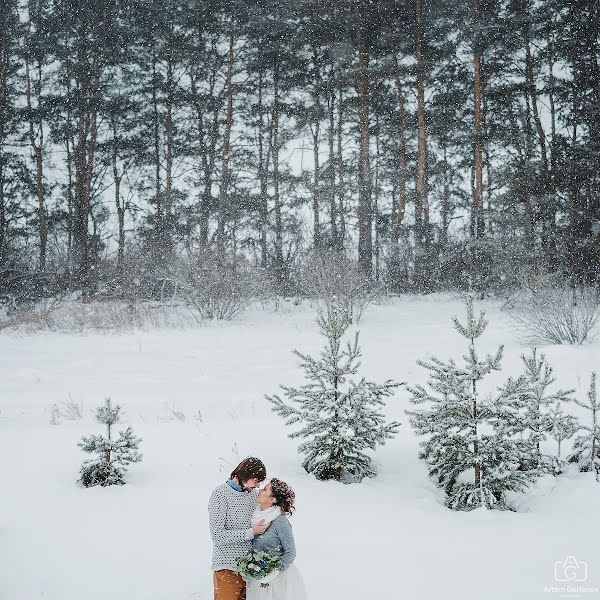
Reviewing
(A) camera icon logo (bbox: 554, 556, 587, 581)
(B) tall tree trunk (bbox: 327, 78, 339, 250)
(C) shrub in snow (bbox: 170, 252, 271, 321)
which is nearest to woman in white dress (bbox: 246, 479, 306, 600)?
(A) camera icon logo (bbox: 554, 556, 587, 581)

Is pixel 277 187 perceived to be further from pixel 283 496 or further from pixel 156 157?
pixel 283 496

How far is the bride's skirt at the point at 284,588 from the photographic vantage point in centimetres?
265

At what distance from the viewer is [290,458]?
520 cm

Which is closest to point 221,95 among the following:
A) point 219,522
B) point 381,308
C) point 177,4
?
point 177,4

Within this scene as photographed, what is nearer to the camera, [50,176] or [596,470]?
[596,470]

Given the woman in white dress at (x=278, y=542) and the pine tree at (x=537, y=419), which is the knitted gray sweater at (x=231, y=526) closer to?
the woman in white dress at (x=278, y=542)

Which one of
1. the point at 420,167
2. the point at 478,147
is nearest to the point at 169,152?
the point at 420,167

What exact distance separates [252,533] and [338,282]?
1140 centimetres

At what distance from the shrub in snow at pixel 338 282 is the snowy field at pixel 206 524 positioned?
634cm

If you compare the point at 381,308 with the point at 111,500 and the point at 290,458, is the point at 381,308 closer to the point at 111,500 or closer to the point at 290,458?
the point at 290,458

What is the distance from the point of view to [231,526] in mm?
2787

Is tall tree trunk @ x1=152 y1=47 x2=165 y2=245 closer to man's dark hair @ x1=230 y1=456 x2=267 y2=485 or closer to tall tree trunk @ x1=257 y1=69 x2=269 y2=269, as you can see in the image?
tall tree trunk @ x1=257 y1=69 x2=269 y2=269

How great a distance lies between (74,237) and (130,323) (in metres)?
8.05

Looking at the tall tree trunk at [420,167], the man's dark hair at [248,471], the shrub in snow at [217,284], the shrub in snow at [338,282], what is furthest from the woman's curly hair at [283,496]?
the tall tree trunk at [420,167]
